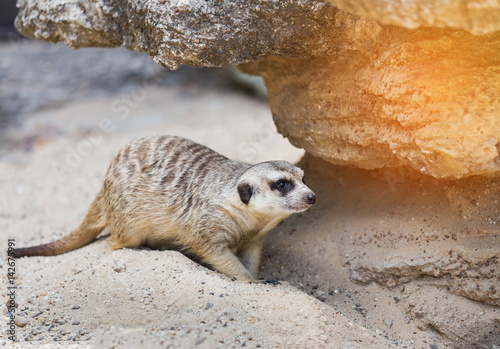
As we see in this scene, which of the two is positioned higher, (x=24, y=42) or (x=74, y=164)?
(x=24, y=42)

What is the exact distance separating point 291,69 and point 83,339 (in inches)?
81.7

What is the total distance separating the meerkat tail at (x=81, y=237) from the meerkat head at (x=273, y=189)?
3.65 ft

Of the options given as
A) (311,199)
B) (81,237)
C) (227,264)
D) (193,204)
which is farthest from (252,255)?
(81,237)

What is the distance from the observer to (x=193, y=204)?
314 centimetres

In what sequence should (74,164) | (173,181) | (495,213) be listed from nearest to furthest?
(495,213) → (173,181) → (74,164)

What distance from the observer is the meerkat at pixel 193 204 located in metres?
2.93

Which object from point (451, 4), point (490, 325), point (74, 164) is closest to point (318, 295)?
point (490, 325)

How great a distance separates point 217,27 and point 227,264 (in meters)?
1.35

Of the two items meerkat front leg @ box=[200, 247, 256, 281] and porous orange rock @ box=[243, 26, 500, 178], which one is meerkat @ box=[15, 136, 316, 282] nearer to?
meerkat front leg @ box=[200, 247, 256, 281]

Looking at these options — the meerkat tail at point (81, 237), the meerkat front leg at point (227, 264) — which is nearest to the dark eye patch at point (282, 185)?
the meerkat front leg at point (227, 264)

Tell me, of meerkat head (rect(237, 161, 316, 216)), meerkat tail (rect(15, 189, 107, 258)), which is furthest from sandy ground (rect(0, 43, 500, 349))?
meerkat head (rect(237, 161, 316, 216))

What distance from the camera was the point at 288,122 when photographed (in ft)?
11.0

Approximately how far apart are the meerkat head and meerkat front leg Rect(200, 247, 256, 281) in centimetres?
32

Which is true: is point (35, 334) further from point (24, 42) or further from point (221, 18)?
point (24, 42)
